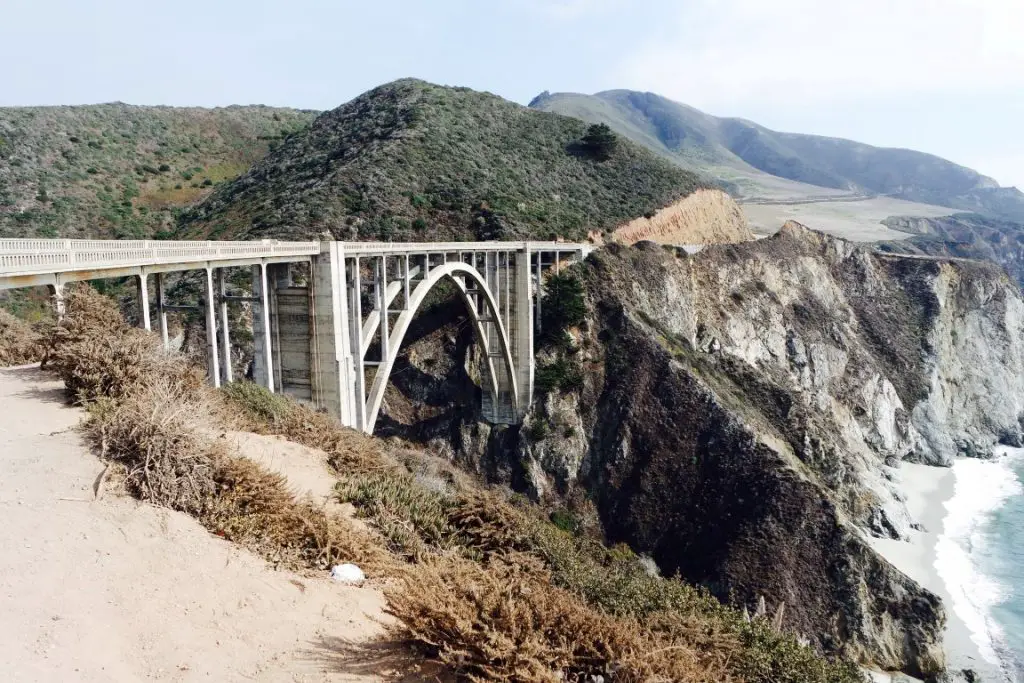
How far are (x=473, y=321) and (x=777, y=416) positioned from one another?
64.6 ft

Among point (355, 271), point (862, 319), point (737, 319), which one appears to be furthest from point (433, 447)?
point (862, 319)


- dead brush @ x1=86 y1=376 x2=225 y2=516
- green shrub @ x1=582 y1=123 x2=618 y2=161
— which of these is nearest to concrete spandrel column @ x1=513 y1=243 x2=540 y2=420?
dead brush @ x1=86 y1=376 x2=225 y2=516

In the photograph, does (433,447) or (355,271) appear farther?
(433,447)

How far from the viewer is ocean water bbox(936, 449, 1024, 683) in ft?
87.9

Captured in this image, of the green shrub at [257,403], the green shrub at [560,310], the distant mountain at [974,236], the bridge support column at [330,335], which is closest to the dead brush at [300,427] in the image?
the green shrub at [257,403]

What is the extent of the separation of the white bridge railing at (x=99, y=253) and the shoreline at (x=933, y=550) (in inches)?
1182

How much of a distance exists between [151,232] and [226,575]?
5284 centimetres

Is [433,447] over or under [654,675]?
under

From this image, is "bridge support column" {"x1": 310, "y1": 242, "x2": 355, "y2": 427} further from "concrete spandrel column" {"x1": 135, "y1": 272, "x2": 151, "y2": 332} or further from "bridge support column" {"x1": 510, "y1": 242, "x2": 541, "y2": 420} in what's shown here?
"bridge support column" {"x1": 510, "y1": 242, "x2": 541, "y2": 420}

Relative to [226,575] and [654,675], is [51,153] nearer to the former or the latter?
[226,575]

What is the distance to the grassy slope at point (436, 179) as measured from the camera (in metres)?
43.0

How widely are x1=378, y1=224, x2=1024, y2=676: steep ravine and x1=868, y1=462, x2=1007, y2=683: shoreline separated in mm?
1020

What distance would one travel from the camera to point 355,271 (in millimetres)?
19844

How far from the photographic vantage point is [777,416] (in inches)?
1512
